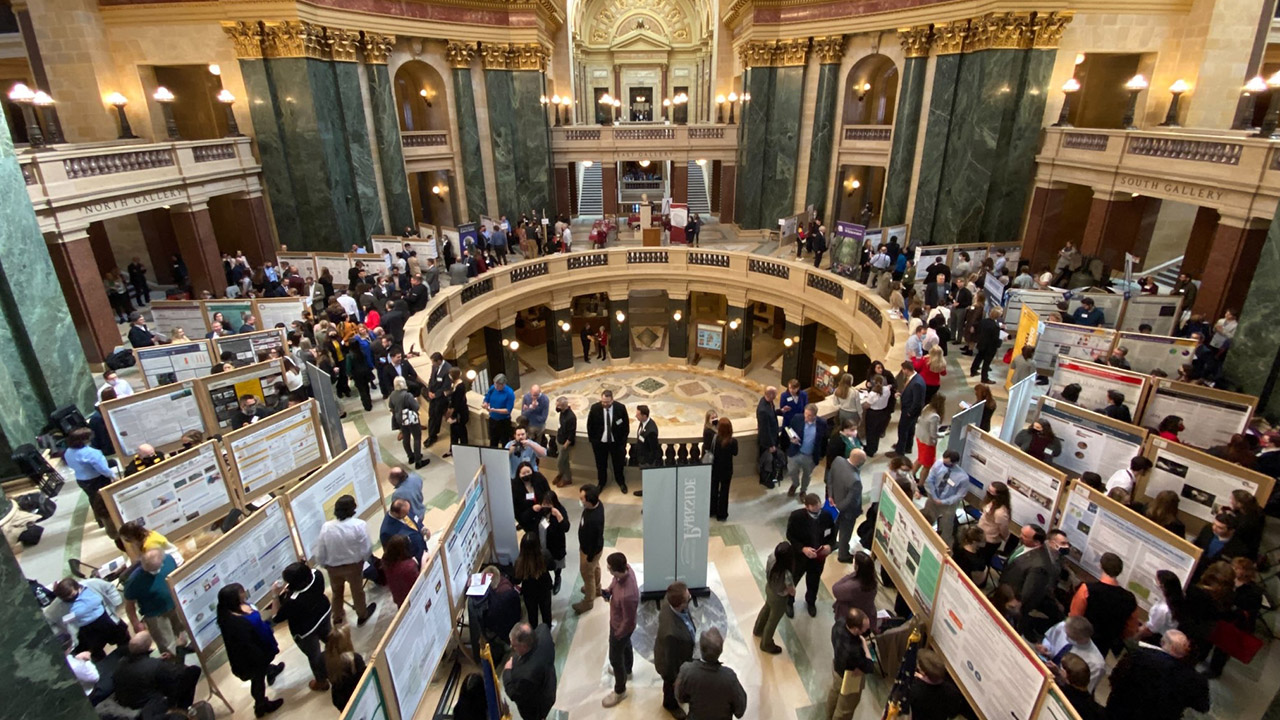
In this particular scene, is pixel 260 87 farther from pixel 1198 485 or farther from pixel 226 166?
pixel 1198 485

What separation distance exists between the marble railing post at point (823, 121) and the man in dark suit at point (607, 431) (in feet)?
55.7

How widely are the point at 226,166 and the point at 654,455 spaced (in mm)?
15332

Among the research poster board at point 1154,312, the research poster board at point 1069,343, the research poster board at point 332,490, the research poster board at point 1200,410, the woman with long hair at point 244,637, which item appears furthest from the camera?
the research poster board at point 1154,312

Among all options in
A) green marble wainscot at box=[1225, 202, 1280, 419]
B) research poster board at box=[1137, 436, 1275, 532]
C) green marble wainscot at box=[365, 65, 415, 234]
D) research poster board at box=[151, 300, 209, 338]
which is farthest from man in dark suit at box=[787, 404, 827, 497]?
green marble wainscot at box=[365, 65, 415, 234]

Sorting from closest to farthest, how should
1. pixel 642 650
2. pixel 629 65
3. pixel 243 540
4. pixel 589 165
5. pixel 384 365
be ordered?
pixel 243 540, pixel 642 650, pixel 384 365, pixel 589 165, pixel 629 65

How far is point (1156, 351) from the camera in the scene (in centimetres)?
938

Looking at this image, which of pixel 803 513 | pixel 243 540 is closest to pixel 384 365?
pixel 243 540

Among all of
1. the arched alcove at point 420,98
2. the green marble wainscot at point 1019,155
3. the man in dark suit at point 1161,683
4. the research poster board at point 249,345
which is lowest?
the man in dark suit at point 1161,683

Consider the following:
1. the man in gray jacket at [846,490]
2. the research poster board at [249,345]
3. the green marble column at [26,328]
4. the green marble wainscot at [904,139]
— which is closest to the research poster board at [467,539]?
the man in gray jacket at [846,490]

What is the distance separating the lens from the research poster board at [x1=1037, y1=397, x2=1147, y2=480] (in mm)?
6832

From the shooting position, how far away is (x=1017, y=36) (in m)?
16.5

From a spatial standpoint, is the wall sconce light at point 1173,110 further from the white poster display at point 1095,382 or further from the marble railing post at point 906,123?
the white poster display at point 1095,382

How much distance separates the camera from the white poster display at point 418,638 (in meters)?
4.38

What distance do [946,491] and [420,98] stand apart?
25.0 meters
